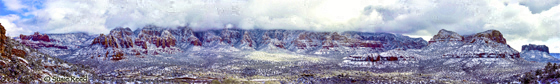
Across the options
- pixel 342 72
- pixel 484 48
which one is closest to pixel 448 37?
pixel 484 48

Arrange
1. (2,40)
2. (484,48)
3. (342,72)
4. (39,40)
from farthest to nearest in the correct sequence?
(39,40)
(484,48)
(342,72)
(2,40)

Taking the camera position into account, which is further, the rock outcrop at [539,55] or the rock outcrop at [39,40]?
the rock outcrop at [539,55]

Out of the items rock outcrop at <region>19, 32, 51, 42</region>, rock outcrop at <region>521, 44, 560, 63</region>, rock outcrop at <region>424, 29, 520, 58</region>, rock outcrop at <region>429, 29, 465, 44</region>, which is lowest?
rock outcrop at <region>521, 44, 560, 63</region>

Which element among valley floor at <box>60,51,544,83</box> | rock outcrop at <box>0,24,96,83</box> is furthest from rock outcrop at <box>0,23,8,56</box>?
valley floor at <box>60,51,544,83</box>

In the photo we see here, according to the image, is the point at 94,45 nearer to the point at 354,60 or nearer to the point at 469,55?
the point at 354,60

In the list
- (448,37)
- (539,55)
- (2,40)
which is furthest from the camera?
(448,37)

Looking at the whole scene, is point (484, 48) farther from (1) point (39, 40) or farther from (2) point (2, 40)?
(1) point (39, 40)

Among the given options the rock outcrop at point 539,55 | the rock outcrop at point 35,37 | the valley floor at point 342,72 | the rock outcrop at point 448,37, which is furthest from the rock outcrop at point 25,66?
the rock outcrop at point 539,55

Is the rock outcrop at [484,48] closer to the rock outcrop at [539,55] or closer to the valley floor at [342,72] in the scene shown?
the valley floor at [342,72]

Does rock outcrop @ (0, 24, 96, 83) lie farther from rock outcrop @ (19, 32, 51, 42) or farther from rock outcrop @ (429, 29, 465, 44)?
rock outcrop @ (429, 29, 465, 44)

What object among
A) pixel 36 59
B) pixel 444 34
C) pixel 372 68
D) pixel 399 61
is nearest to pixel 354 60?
pixel 372 68

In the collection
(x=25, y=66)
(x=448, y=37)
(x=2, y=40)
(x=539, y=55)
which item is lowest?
(x=539, y=55)
